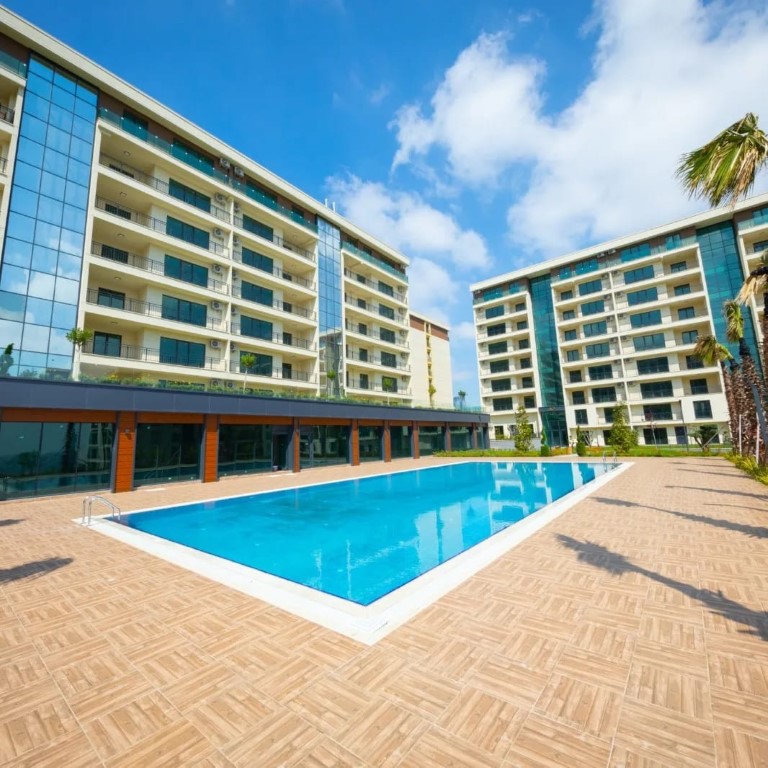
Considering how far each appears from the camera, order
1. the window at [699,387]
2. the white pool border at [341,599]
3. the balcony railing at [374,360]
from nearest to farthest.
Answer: the white pool border at [341,599] → the balcony railing at [374,360] → the window at [699,387]

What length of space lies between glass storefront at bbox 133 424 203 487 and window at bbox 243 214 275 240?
15693 millimetres

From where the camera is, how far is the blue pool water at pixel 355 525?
784cm

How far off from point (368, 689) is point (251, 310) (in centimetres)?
2591

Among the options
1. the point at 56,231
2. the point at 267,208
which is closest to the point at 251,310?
the point at 267,208

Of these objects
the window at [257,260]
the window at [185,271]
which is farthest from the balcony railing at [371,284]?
the window at [185,271]

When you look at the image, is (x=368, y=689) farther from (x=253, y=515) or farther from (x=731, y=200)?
(x=253, y=515)

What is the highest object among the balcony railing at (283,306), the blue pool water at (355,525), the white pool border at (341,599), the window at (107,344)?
the balcony railing at (283,306)

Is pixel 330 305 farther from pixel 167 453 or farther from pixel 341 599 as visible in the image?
pixel 341 599

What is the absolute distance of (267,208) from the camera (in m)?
28.4

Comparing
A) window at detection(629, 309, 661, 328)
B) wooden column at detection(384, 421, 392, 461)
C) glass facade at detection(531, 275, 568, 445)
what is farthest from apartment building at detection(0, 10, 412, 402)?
window at detection(629, 309, 661, 328)

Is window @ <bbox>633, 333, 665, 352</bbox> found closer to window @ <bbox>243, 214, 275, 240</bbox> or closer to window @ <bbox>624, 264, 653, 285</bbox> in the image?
window @ <bbox>624, 264, 653, 285</bbox>

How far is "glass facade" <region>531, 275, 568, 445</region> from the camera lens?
154 feet

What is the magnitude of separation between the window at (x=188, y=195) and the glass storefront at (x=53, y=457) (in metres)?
15.2

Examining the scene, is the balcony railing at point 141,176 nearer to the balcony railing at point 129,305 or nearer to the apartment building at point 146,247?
the apartment building at point 146,247
